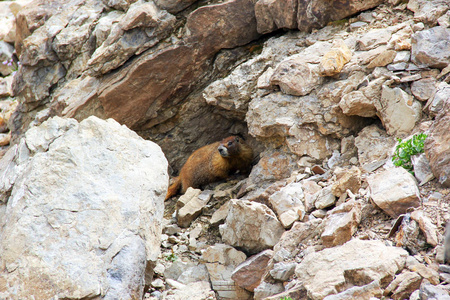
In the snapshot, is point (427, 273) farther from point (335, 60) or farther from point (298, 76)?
point (298, 76)

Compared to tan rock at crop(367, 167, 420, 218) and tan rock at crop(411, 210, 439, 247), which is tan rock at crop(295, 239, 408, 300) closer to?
tan rock at crop(411, 210, 439, 247)

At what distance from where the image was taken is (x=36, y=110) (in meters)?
9.28

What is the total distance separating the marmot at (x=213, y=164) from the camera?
27.8 feet

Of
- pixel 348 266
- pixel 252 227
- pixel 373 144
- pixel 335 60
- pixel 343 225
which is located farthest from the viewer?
pixel 335 60

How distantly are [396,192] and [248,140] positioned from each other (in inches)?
196

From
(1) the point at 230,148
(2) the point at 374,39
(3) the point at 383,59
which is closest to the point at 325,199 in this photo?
(3) the point at 383,59

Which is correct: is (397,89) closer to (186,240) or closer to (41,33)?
(186,240)

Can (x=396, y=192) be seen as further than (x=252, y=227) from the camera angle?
No

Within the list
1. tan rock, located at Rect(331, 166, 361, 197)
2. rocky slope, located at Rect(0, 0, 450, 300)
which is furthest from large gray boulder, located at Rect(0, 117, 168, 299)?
tan rock, located at Rect(331, 166, 361, 197)

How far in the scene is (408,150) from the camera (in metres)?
4.66

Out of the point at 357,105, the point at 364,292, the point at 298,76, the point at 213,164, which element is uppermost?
the point at 298,76

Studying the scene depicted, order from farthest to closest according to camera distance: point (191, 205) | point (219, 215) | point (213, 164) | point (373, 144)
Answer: point (213, 164) → point (191, 205) → point (219, 215) → point (373, 144)

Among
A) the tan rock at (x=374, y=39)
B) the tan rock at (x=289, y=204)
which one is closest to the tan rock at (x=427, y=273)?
the tan rock at (x=289, y=204)

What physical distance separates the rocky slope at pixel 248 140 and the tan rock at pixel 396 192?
0.02 m
